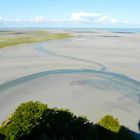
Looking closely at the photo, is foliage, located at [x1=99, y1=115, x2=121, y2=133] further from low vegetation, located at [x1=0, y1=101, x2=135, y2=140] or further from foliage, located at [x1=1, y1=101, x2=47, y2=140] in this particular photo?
foliage, located at [x1=1, y1=101, x2=47, y2=140]

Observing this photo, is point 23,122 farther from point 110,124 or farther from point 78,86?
point 78,86

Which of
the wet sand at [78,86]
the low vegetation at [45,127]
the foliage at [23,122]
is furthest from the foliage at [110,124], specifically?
the wet sand at [78,86]

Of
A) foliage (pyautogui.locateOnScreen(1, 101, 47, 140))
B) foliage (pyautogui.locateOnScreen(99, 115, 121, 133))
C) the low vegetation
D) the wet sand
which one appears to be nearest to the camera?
foliage (pyautogui.locateOnScreen(1, 101, 47, 140))

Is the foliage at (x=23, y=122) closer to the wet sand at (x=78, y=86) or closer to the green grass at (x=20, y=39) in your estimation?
the wet sand at (x=78, y=86)

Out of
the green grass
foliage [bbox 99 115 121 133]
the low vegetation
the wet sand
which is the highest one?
the low vegetation

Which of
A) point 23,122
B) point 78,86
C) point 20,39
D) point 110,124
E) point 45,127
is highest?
point 23,122

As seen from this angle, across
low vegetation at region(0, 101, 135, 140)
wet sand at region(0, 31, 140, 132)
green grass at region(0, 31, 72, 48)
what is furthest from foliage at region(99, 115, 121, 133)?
green grass at region(0, 31, 72, 48)

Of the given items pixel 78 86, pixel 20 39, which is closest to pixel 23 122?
pixel 78 86

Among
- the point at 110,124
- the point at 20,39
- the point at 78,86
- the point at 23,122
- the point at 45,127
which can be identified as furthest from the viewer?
the point at 20,39
